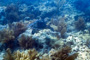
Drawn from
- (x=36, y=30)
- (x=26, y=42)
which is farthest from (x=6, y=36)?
(x=36, y=30)

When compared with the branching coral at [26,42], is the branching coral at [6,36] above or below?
above

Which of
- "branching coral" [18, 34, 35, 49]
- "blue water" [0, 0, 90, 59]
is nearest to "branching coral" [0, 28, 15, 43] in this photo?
"blue water" [0, 0, 90, 59]

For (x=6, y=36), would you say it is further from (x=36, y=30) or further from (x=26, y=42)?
(x=36, y=30)

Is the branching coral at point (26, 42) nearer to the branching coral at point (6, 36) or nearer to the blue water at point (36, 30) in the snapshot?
the blue water at point (36, 30)

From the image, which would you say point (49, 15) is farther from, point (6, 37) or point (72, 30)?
point (6, 37)

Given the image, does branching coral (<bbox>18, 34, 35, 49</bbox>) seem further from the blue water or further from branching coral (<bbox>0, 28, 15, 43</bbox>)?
branching coral (<bbox>0, 28, 15, 43</bbox>)

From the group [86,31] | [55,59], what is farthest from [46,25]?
[55,59]

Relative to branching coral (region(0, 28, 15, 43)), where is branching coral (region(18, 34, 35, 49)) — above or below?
below

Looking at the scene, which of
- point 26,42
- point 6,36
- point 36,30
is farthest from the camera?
point 36,30

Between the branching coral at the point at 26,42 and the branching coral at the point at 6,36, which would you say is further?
the branching coral at the point at 6,36

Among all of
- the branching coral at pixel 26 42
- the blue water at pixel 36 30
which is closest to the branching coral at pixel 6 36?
the blue water at pixel 36 30

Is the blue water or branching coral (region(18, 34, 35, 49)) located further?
the blue water

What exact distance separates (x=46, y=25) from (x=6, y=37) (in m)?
3.73

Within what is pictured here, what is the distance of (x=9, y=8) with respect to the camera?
1161 cm
